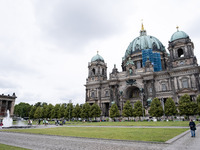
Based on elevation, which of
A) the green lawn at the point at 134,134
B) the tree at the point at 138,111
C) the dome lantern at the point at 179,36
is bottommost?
the green lawn at the point at 134,134

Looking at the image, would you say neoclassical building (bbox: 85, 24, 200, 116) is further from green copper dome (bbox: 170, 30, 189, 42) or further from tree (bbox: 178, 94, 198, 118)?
tree (bbox: 178, 94, 198, 118)

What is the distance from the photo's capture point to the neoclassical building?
49.9 meters

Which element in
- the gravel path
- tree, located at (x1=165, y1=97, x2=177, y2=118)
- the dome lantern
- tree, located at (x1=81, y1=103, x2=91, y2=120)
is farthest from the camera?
tree, located at (x1=81, y1=103, x2=91, y2=120)

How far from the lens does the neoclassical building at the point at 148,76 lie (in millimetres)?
49875

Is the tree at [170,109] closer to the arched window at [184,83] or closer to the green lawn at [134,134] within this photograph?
the arched window at [184,83]

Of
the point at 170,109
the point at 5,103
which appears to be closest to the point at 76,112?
the point at 170,109

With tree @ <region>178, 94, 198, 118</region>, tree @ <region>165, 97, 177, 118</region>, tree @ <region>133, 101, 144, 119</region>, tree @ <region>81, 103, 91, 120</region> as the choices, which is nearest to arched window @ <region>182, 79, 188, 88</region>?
tree @ <region>178, 94, 198, 118</region>

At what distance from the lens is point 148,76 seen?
5544cm

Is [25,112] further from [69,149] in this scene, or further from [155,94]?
[69,149]

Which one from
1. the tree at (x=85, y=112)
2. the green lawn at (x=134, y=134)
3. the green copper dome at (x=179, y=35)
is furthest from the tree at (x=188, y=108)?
the tree at (x=85, y=112)

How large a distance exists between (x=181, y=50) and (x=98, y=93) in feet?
117

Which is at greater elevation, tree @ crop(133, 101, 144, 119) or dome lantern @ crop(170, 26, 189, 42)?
dome lantern @ crop(170, 26, 189, 42)

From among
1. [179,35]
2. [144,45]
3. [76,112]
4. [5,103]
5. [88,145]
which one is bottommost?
[88,145]

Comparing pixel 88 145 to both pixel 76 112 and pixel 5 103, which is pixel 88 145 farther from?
pixel 5 103
